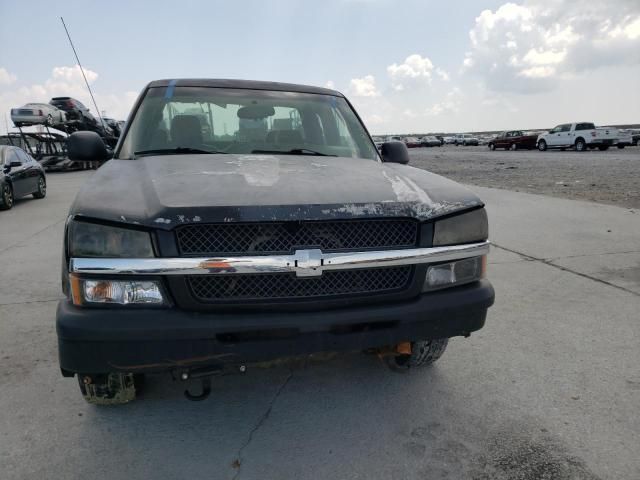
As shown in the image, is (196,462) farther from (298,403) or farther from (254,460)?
(298,403)

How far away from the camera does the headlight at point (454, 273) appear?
2.35m

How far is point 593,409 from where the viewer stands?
105 inches

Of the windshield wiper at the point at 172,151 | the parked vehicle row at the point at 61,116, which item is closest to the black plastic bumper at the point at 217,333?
the windshield wiper at the point at 172,151

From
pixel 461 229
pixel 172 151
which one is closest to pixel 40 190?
pixel 172 151

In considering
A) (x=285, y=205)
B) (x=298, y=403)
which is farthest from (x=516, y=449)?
(x=285, y=205)

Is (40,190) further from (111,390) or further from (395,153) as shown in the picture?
(111,390)

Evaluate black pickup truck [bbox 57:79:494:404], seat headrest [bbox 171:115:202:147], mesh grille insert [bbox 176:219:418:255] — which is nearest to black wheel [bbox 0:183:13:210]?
seat headrest [bbox 171:115:202:147]

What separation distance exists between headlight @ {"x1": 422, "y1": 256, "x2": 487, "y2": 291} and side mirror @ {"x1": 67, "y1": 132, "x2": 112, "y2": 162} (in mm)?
2443

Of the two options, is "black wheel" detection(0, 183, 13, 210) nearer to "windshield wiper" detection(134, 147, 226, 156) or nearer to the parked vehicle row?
the parked vehicle row

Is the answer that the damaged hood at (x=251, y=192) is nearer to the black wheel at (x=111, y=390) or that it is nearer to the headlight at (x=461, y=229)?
the headlight at (x=461, y=229)

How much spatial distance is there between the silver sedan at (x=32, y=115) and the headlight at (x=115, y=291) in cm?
2031

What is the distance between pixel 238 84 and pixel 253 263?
2215 millimetres

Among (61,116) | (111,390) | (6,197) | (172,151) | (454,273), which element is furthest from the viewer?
(61,116)

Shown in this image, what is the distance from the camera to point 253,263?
6.68 feet
